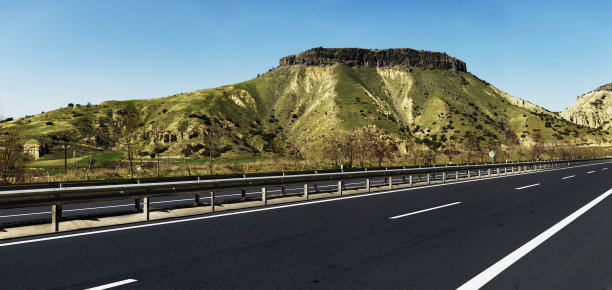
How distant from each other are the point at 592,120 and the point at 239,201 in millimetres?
199684

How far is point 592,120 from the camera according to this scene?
173 m

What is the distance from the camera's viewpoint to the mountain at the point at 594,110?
6752 inches

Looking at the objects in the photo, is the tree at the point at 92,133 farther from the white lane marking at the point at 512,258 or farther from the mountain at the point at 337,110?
the white lane marking at the point at 512,258

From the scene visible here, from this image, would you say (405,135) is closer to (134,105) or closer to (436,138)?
(436,138)

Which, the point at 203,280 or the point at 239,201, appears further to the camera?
the point at 239,201

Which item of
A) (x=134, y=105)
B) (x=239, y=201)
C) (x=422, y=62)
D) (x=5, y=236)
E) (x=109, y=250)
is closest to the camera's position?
(x=109, y=250)

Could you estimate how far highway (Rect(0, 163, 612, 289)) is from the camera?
5.15 meters

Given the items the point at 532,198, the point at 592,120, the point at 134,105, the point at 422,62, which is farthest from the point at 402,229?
the point at 592,120

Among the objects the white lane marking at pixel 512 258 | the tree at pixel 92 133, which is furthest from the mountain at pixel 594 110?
the white lane marking at pixel 512 258

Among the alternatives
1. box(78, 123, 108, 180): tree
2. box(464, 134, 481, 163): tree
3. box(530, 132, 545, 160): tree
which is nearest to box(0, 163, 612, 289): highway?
box(464, 134, 481, 163): tree

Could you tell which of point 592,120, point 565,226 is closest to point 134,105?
point 565,226

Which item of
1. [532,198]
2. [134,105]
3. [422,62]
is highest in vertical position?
[422,62]

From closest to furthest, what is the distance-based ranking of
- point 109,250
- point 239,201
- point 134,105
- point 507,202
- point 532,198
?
point 109,250 → point 239,201 → point 507,202 → point 532,198 → point 134,105

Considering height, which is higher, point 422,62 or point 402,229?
point 422,62
